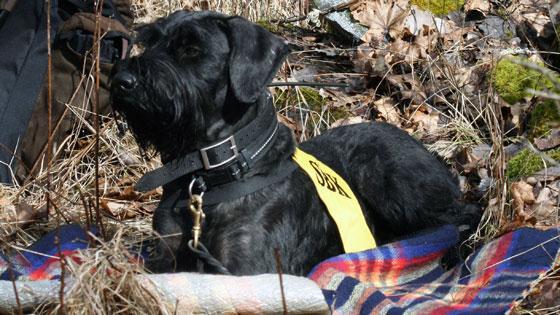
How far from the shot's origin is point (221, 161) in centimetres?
392

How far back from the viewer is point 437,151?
5.66m

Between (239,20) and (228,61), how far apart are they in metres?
0.21

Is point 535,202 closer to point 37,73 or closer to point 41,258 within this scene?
point 41,258

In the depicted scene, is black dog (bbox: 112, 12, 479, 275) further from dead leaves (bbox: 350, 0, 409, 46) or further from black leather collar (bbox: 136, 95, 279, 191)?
dead leaves (bbox: 350, 0, 409, 46)

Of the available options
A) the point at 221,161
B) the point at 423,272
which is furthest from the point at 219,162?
the point at 423,272

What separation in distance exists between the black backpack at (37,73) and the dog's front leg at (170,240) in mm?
1595

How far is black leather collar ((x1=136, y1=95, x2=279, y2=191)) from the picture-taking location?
392 centimetres

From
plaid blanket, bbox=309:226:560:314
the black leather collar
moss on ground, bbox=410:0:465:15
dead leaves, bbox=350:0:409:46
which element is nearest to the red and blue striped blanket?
plaid blanket, bbox=309:226:560:314

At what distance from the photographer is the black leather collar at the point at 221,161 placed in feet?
12.9

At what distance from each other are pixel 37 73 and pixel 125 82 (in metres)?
2.20

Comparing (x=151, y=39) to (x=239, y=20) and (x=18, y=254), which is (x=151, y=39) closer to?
(x=239, y=20)

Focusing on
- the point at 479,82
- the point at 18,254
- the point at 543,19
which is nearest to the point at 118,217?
the point at 18,254

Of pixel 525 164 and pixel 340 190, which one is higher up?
pixel 340 190

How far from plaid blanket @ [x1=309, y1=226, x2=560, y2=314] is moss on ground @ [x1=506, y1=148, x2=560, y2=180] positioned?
0.68 metres
